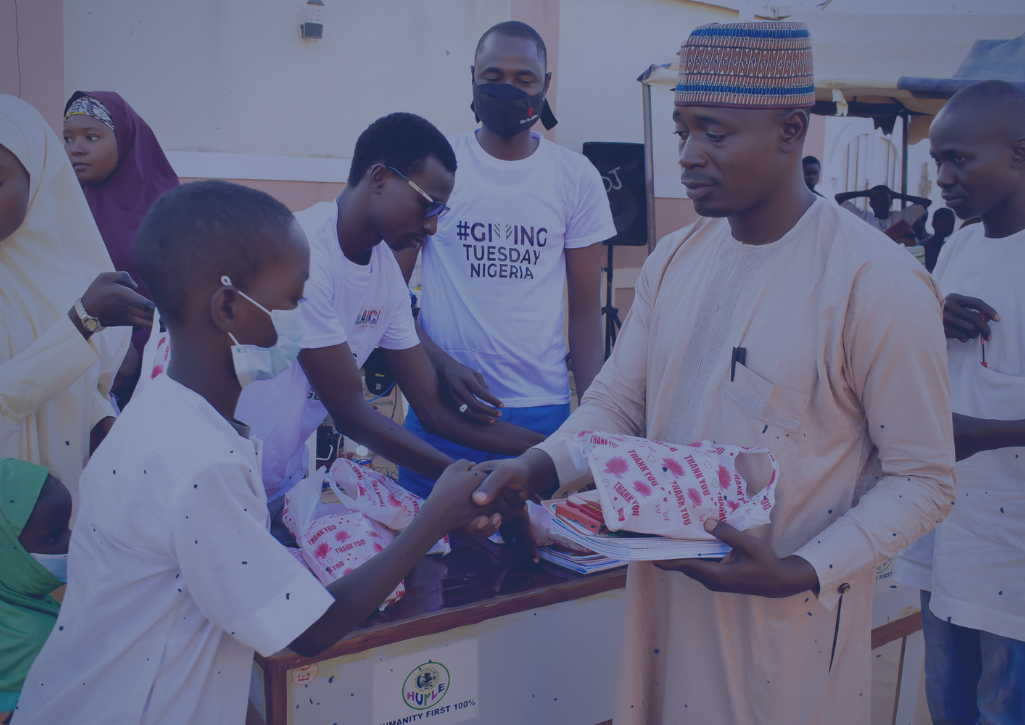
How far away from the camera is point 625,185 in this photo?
25.3ft

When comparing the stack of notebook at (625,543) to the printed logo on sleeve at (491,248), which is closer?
the stack of notebook at (625,543)

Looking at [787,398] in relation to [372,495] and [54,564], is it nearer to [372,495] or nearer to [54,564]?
[372,495]

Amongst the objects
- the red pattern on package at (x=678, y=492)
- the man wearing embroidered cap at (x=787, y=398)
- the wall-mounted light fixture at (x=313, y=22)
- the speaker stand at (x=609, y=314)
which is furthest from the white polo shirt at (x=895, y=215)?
the red pattern on package at (x=678, y=492)

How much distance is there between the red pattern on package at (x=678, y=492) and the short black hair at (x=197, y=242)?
811 millimetres

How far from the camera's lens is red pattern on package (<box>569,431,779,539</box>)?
1.55 metres

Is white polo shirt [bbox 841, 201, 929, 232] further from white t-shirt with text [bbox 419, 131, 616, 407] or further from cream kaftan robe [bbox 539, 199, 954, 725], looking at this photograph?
cream kaftan robe [bbox 539, 199, 954, 725]

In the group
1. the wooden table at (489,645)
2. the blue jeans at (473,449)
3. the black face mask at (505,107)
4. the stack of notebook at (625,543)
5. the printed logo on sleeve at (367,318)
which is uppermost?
the black face mask at (505,107)

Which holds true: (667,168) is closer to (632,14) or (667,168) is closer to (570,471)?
(632,14)

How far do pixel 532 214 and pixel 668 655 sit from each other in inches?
73.3

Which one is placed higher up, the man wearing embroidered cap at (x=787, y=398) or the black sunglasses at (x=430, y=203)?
the black sunglasses at (x=430, y=203)

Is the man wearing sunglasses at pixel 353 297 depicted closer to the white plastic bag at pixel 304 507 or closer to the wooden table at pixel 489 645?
the white plastic bag at pixel 304 507

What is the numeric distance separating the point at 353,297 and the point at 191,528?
1.35 meters

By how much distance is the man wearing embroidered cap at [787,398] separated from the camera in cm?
153

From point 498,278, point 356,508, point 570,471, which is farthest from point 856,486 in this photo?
point 498,278
